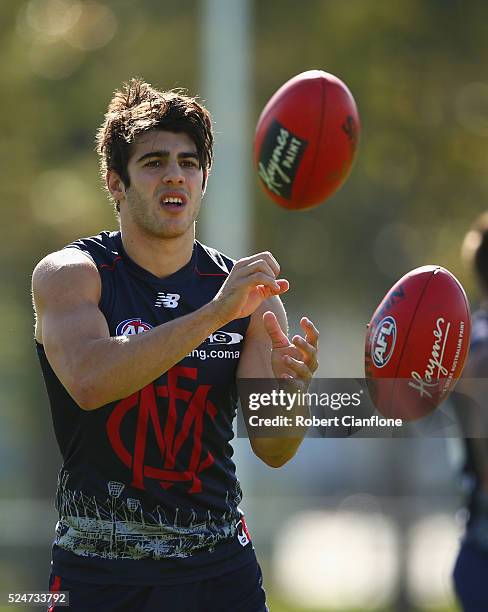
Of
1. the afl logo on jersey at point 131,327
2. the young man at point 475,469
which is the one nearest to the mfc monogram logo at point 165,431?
the afl logo on jersey at point 131,327

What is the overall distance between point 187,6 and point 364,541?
5814mm

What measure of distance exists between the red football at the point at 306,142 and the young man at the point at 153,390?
2.94 ft

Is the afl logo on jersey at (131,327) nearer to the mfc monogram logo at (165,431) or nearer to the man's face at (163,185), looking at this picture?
the mfc monogram logo at (165,431)

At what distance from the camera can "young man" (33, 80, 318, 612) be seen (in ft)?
13.2

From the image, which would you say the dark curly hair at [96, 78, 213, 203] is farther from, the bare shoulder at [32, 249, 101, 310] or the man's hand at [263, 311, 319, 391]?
the man's hand at [263, 311, 319, 391]

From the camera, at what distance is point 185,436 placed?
427cm

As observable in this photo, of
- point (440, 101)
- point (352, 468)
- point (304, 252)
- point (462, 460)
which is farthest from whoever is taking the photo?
point (352, 468)

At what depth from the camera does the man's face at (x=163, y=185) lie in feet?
14.6

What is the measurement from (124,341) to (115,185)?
35.5 inches

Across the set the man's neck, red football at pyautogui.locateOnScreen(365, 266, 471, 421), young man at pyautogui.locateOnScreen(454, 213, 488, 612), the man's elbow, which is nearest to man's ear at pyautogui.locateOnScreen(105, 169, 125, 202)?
the man's neck

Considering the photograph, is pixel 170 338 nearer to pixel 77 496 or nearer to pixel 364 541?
pixel 77 496

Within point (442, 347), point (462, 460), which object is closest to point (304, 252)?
point (462, 460)

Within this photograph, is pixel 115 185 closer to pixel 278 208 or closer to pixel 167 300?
pixel 167 300

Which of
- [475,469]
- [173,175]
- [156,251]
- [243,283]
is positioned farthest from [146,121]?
[475,469]
